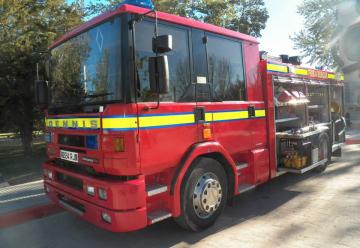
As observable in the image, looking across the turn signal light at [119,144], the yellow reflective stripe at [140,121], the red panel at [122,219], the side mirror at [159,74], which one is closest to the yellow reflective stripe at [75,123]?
the yellow reflective stripe at [140,121]

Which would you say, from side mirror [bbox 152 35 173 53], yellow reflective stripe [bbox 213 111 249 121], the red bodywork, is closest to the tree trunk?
the red bodywork

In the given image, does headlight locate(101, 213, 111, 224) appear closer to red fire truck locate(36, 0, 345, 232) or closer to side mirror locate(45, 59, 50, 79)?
red fire truck locate(36, 0, 345, 232)

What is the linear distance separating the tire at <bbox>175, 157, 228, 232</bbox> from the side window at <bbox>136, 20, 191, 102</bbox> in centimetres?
101

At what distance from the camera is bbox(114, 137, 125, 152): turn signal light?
13.2ft

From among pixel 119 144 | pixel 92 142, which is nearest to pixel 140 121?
pixel 119 144

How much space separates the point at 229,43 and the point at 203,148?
185 cm

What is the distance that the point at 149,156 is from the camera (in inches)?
165

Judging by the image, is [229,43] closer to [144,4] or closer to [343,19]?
[144,4]

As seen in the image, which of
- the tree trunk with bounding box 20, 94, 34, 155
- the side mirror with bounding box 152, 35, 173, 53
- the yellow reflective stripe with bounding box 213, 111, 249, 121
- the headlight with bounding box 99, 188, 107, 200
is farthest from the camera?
the tree trunk with bounding box 20, 94, 34, 155

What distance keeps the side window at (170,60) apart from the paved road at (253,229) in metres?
1.85

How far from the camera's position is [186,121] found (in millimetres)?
4648

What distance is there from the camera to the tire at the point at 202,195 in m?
4.61

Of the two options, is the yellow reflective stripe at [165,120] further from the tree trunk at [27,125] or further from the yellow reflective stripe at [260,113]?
the tree trunk at [27,125]

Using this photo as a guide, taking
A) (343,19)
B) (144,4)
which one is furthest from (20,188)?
(343,19)
